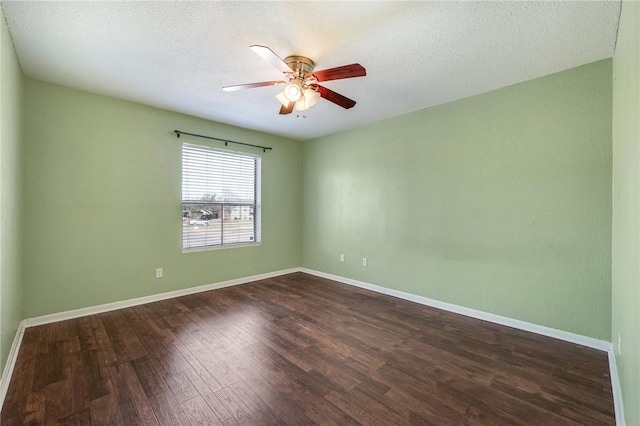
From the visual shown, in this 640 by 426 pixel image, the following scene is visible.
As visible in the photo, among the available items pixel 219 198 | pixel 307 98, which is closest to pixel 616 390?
pixel 307 98

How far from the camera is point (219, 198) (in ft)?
14.1

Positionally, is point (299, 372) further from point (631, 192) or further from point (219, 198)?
point (219, 198)

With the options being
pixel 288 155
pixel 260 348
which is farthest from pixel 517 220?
pixel 288 155

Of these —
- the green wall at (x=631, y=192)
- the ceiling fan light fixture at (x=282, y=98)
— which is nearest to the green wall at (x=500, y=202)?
the green wall at (x=631, y=192)

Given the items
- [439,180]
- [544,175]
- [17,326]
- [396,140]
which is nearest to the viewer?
[17,326]

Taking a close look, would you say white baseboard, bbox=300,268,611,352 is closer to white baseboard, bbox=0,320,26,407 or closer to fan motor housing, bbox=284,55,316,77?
fan motor housing, bbox=284,55,316,77

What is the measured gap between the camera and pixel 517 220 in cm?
286

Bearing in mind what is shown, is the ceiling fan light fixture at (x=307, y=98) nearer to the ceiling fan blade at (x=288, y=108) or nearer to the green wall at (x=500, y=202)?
the ceiling fan blade at (x=288, y=108)

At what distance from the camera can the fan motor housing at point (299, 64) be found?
2291 millimetres

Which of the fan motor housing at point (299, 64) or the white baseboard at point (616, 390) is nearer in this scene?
the white baseboard at point (616, 390)

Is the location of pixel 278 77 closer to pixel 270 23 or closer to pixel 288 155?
pixel 270 23

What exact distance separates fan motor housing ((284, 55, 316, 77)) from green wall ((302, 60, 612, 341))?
76.2 inches

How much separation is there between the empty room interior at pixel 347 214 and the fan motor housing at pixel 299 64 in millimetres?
28

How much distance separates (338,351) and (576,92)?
10.5 feet
